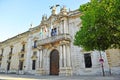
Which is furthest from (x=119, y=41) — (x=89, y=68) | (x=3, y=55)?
(x=3, y=55)

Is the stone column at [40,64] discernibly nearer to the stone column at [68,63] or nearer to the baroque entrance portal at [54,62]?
the baroque entrance portal at [54,62]

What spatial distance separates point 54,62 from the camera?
72.8ft

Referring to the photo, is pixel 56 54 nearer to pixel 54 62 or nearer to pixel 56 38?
pixel 54 62

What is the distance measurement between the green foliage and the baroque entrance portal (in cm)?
1105

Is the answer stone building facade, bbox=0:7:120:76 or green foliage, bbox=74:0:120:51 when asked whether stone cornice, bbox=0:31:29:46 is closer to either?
stone building facade, bbox=0:7:120:76

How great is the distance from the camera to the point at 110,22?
9273 millimetres

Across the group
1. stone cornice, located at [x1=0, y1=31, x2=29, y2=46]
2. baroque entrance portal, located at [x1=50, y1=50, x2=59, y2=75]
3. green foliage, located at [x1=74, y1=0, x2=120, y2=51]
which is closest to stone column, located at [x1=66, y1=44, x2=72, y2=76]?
baroque entrance portal, located at [x1=50, y1=50, x2=59, y2=75]

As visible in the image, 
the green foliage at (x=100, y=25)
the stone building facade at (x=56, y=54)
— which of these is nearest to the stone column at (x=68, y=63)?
the stone building facade at (x=56, y=54)

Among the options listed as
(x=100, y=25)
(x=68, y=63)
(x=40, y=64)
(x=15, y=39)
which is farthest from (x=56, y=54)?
(x=15, y=39)

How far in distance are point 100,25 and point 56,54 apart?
1364cm

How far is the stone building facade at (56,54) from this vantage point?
694 inches

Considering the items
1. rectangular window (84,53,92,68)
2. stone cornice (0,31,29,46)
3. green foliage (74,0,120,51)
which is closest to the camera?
green foliage (74,0,120,51)

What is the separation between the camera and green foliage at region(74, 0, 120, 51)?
8.76 meters

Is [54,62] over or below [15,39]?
below
